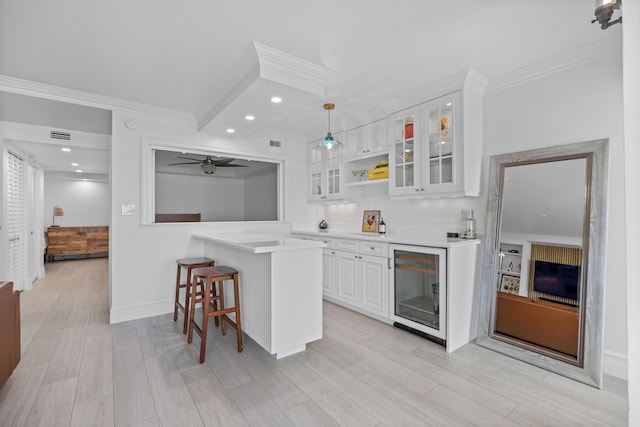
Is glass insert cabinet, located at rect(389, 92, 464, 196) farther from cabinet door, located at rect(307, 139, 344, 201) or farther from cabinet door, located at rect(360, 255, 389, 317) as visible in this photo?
cabinet door, located at rect(307, 139, 344, 201)

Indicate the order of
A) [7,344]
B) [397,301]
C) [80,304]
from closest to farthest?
[7,344]
[397,301]
[80,304]

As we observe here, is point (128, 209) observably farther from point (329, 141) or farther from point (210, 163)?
point (329, 141)

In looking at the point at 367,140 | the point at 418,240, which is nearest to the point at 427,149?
the point at 418,240

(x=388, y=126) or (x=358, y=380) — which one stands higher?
(x=388, y=126)

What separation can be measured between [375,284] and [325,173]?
1987mm

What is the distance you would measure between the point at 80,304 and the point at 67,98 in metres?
2.68

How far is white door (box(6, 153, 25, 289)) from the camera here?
4484 mm

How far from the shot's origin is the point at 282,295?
260 cm

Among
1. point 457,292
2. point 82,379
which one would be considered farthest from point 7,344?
point 457,292

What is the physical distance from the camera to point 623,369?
2.28 metres

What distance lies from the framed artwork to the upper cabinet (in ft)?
2.71

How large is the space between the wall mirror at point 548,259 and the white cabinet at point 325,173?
209 cm

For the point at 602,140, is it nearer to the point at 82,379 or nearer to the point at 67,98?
the point at 82,379

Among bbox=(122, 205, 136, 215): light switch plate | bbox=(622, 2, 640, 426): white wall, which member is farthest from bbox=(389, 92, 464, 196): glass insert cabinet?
bbox=(122, 205, 136, 215): light switch plate
